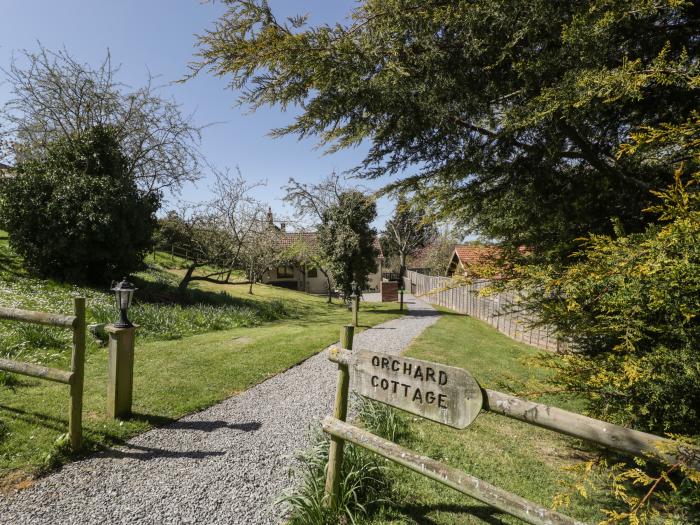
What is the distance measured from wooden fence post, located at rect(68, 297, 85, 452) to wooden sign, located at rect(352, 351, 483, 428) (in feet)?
10.6

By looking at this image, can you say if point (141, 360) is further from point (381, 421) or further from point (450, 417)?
point (450, 417)

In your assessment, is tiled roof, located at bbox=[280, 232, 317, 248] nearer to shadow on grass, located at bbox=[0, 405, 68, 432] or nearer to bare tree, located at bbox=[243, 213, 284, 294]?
bare tree, located at bbox=[243, 213, 284, 294]

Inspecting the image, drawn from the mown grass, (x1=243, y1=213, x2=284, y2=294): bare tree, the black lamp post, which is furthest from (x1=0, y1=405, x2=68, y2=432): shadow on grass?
(x1=243, y1=213, x2=284, y2=294): bare tree

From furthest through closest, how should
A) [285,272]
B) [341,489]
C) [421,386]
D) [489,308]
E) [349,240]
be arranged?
[285,272], [349,240], [489,308], [341,489], [421,386]

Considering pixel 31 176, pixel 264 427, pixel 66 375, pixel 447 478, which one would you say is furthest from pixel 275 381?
pixel 31 176

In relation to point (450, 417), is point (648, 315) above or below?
above

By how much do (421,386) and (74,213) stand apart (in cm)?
1349

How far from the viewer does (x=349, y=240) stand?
54.5ft

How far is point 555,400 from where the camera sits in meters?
5.94

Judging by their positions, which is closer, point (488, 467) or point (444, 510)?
point (444, 510)

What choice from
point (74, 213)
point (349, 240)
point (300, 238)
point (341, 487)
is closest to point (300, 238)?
point (300, 238)

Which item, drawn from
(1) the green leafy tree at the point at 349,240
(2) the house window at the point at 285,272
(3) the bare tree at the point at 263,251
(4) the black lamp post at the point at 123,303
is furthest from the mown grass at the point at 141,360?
(2) the house window at the point at 285,272

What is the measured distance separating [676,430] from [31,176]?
16499mm

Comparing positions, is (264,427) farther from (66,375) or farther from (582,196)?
(582,196)
